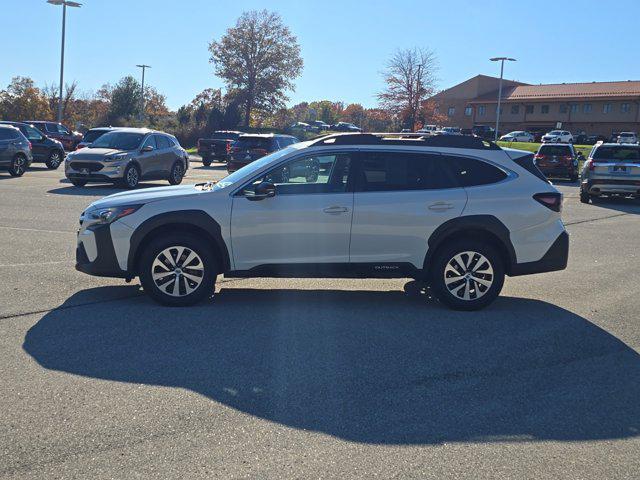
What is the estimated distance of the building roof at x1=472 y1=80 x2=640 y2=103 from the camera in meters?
76.5

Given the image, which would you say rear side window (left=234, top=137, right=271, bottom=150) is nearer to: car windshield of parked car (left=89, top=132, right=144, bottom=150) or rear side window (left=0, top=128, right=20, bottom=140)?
car windshield of parked car (left=89, top=132, right=144, bottom=150)

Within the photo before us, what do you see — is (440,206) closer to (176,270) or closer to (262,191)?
(262,191)

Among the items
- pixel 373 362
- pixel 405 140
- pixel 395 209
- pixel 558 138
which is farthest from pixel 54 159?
pixel 558 138

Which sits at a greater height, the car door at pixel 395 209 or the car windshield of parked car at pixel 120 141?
the car windshield of parked car at pixel 120 141

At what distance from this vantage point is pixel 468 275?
23.8ft

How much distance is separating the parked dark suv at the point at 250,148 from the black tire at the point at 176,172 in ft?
5.81

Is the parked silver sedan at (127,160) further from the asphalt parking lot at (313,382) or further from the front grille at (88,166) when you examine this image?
the asphalt parking lot at (313,382)

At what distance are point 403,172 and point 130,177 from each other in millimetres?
13758

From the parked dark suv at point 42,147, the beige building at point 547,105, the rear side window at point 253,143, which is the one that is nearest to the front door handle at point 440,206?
the rear side window at point 253,143

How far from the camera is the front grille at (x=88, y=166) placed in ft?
62.6

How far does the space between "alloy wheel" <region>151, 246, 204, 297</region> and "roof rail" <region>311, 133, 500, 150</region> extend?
1.76 meters

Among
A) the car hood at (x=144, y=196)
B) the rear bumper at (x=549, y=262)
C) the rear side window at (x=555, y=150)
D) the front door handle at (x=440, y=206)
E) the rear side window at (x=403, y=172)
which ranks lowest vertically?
the rear bumper at (x=549, y=262)

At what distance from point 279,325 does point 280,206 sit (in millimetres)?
1262

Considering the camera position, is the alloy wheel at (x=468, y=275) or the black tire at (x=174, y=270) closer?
the black tire at (x=174, y=270)
